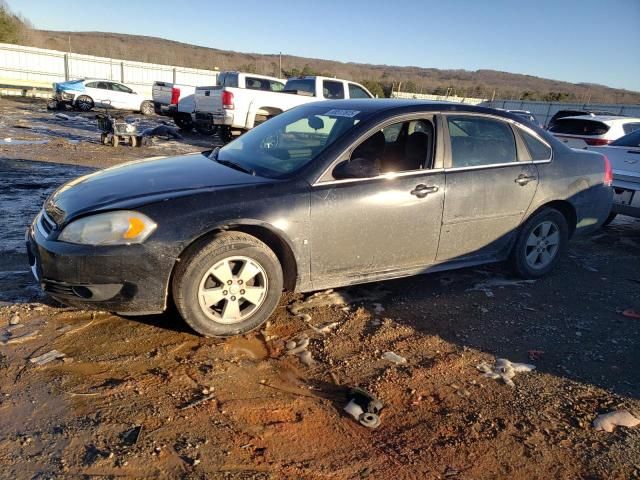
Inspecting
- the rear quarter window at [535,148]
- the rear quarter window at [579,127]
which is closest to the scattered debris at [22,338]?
the rear quarter window at [535,148]

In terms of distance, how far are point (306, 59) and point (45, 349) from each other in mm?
142887

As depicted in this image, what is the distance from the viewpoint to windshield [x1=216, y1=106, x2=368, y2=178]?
381 cm

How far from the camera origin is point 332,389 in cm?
294

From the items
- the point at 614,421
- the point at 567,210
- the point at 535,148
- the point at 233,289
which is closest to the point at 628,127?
the point at 567,210

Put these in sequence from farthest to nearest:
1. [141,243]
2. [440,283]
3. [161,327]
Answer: [440,283]
[161,327]
[141,243]

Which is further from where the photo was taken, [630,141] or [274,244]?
[630,141]

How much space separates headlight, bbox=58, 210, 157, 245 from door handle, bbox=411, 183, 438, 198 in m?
1.99

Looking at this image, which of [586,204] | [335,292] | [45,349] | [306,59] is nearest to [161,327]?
[45,349]

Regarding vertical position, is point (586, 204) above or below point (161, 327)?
above

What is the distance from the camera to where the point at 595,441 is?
2639 millimetres

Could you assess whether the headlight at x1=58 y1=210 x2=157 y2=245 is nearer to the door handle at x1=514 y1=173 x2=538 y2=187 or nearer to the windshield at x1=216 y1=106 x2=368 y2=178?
the windshield at x1=216 y1=106 x2=368 y2=178

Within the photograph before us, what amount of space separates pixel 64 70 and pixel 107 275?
36671mm

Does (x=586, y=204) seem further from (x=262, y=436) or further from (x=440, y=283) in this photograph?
(x=262, y=436)

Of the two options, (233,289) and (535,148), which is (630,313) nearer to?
(535,148)
